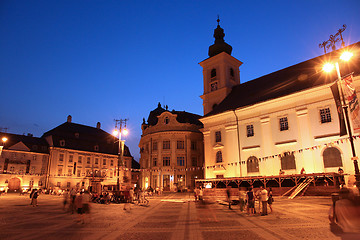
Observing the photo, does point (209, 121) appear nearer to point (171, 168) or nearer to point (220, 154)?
point (220, 154)

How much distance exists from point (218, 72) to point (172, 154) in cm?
1805

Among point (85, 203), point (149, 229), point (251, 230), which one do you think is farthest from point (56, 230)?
point (251, 230)

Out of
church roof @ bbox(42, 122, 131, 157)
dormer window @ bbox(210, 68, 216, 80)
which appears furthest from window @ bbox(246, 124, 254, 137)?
church roof @ bbox(42, 122, 131, 157)

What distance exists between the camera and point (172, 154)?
48.8 meters

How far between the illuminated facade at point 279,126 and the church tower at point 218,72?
310 mm

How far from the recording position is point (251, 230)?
9.50 meters

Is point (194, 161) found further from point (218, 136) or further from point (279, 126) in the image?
point (279, 126)

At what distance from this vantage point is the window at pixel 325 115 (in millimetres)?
27234

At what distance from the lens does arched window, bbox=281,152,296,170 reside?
1144 inches

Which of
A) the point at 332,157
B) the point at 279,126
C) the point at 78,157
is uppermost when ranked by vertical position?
the point at 279,126

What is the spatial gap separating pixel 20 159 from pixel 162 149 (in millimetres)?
30817

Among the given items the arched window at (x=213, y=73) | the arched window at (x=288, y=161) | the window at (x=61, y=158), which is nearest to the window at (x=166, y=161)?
the arched window at (x=213, y=73)

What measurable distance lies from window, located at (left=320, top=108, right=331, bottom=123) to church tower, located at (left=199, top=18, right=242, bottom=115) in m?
17.5

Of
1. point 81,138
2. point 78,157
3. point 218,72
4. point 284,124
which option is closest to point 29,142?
point 78,157
